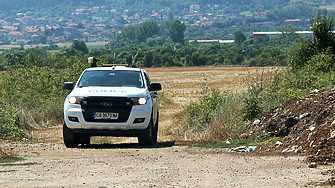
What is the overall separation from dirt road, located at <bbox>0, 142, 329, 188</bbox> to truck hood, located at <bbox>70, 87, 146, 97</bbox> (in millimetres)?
1311

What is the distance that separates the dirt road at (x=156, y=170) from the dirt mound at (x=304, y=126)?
22.7 inches

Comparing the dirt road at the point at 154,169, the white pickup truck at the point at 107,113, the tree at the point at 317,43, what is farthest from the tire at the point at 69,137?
the tree at the point at 317,43

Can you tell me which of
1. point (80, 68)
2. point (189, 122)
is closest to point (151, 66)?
point (80, 68)

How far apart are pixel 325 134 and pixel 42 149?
245 inches

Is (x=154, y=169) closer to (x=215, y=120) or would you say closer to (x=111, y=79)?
(x=111, y=79)

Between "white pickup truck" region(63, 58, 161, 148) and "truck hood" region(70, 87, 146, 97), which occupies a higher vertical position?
"truck hood" region(70, 87, 146, 97)

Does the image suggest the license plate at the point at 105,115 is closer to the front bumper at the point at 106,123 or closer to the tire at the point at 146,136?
the front bumper at the point at 106,123

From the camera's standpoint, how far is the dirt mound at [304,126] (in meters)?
8.91

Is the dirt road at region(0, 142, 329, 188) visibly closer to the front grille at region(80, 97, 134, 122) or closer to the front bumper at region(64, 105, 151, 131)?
the front bumper at region(64, 105, 151, 131)

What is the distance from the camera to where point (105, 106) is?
35.3ft

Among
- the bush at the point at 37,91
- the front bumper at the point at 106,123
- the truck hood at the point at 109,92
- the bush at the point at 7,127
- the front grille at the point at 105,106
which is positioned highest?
the truck hood at the point at 109,92

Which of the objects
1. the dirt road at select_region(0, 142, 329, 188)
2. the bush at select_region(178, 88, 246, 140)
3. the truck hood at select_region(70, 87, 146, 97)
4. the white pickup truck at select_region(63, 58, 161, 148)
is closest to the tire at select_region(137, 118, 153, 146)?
the white pickup truck at select_region(63, 58, 161, 148)

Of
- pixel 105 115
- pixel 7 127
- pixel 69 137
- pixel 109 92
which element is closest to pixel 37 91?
pixel 7 127

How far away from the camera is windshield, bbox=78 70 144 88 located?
1191 cm
